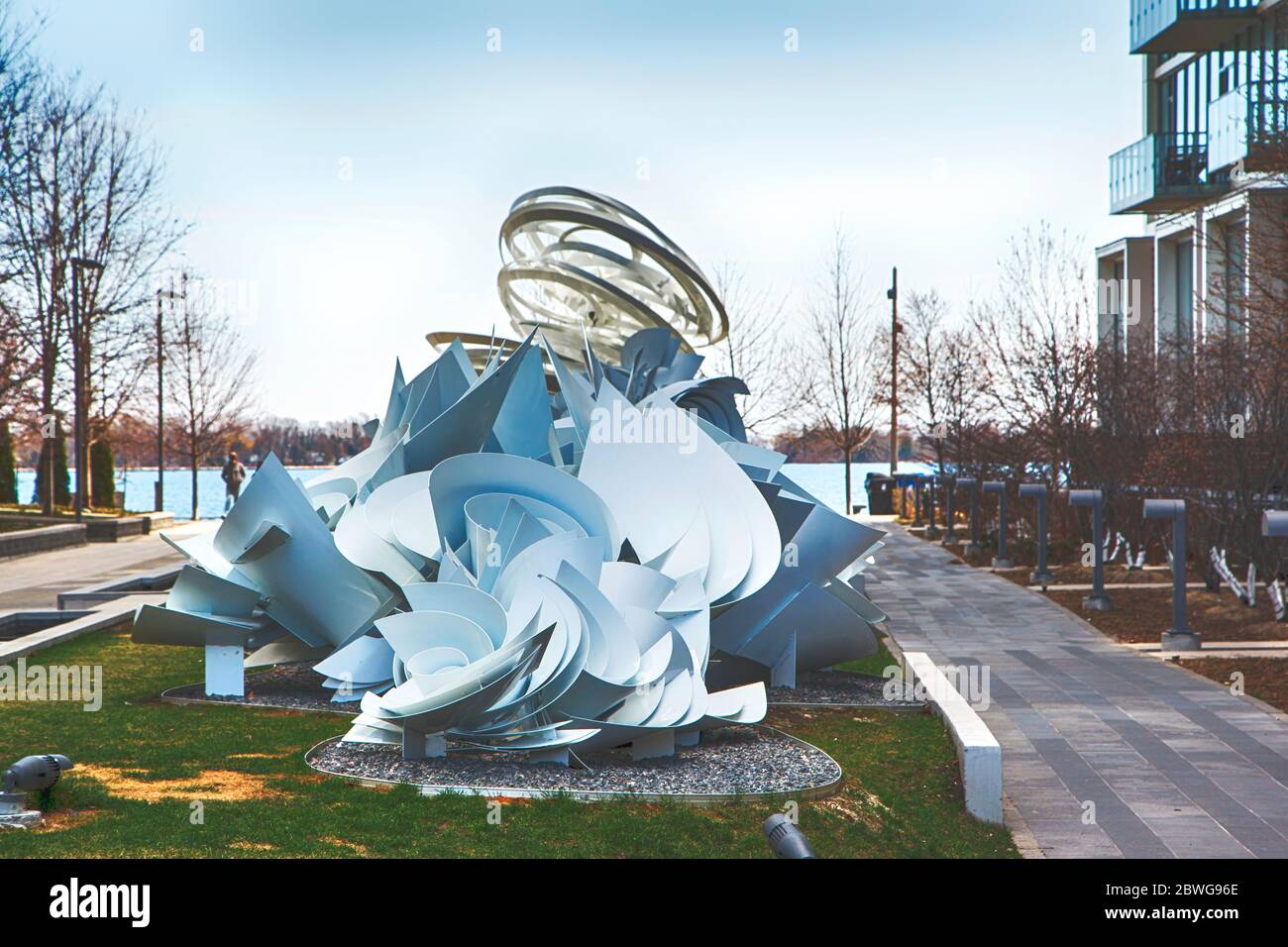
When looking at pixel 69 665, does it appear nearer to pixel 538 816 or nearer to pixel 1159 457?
pixel 538 816

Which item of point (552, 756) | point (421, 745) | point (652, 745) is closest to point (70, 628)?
point (421, 745)

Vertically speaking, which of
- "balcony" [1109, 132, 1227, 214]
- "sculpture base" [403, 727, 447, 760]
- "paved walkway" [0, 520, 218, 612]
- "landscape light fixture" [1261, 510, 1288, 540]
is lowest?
"paved walkway" [0, 520, 218, 612]

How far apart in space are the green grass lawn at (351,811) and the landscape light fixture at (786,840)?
1.01 m

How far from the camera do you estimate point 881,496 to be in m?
47.3

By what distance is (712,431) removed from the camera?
1295 centimetres

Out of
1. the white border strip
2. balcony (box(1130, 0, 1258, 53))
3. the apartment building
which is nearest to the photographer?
the white border strip

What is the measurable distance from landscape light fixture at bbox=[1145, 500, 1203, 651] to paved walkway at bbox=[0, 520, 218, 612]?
549 inches

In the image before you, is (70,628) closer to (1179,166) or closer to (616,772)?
(616,772)

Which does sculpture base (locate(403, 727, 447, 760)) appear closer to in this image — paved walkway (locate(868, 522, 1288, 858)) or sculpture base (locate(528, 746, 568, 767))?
sculpture base (locate(528, 746, 568, 767))

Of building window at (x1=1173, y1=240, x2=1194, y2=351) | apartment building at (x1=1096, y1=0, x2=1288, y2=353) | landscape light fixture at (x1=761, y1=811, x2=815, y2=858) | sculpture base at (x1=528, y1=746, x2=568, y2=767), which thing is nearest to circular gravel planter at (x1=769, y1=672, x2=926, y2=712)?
sculpture base at (x1=528, y1=746, x2=568, y2=767)

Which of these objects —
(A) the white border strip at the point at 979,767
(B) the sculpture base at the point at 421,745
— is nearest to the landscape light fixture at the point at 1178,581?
(A) the white border strip at the point at 979,767

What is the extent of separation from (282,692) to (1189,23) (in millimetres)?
26216

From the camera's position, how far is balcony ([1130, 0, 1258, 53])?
2969 cm
